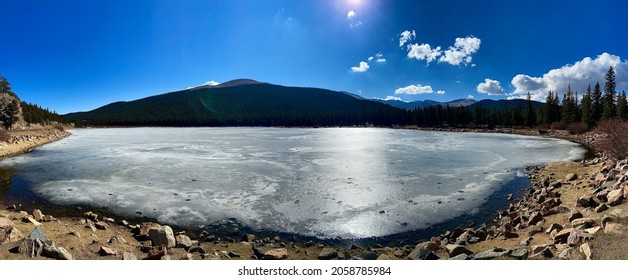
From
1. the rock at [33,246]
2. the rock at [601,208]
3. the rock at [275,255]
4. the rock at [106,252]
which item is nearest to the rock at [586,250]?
the rock at [601,208]

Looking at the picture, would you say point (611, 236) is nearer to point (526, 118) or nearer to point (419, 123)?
point (526, 118)

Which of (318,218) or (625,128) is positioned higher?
(625,128)

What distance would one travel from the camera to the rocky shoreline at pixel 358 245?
4824 millimetres

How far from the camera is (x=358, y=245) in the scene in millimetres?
7562

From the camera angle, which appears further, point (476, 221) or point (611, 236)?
point (476, 221)

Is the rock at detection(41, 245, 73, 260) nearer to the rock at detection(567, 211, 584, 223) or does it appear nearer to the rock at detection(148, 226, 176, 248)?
the rock at detection(148, 226, 176, 248)

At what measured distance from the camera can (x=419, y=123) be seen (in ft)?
364

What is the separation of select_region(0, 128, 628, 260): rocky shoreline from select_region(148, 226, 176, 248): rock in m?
0.02

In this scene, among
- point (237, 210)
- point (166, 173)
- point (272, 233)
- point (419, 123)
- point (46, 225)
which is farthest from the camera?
point (419, 123)

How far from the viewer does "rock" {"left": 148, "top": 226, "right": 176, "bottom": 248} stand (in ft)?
22.6

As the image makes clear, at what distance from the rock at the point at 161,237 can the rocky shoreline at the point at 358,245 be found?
21 millimetres

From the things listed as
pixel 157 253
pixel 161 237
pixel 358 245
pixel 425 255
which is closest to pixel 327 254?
pixel 358 245

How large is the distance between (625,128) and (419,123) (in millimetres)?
98752
